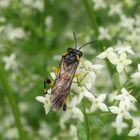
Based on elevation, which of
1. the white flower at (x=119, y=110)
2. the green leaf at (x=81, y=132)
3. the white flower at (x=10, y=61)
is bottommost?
the green leaf at (x=81, y=132)

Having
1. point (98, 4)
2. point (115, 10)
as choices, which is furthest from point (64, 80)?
point (115, 10)

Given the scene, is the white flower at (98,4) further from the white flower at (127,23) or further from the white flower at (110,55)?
the white flower at (110,55)

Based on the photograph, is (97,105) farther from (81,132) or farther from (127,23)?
(127,23)

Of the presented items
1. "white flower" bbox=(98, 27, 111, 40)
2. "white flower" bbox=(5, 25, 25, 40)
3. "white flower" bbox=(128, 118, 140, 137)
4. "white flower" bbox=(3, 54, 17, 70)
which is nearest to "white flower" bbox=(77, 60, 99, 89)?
"white flower" bbox=(128, 118, 140, 137)

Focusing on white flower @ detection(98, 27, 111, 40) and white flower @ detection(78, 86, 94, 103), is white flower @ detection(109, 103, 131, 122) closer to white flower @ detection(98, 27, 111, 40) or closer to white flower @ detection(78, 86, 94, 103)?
white flower @ detection(78, 86, 94, 103)

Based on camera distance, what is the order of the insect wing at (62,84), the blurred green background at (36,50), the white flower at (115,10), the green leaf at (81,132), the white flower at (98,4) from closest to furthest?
the insect wing at (62,84), the green leaf at (81,132), the blurred green background at (36,50), the white flower at (98,4), the white flower at (115,10)

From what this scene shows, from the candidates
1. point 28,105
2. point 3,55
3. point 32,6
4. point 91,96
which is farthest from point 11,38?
point 91,96

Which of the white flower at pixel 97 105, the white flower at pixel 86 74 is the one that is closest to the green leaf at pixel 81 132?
the white flower at pixel 97 105

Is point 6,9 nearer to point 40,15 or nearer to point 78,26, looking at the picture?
point 40,15
